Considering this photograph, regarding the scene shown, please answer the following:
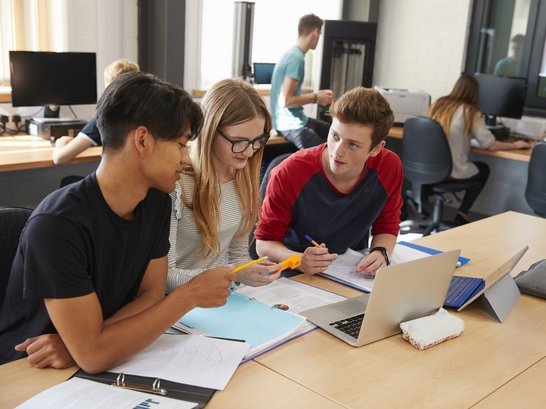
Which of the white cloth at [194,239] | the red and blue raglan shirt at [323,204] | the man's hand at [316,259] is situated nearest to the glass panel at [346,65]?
the red and blue raglan shirt at [323,204]

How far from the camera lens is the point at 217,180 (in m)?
1.78

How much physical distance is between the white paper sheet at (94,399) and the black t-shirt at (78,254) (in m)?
0.17

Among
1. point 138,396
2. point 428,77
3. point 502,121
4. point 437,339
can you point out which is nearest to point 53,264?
point 138,396

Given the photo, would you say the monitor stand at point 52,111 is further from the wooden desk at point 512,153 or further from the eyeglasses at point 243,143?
the wooden desk at point 512,153

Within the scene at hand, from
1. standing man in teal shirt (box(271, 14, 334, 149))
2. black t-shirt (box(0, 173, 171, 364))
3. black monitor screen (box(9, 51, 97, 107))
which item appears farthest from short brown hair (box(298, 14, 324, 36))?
black t-shirt (box(0, 173, 171, 364))

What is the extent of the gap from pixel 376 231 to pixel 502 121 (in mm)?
3142

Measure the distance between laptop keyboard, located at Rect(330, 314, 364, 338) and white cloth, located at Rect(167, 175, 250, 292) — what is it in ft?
1.31

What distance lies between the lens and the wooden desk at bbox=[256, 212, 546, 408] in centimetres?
123

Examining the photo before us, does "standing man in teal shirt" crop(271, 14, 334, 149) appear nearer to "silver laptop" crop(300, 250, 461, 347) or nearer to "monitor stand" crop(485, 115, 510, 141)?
"monitor stand" crop(485, 115, 510, 141)

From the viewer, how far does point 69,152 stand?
10.6ft

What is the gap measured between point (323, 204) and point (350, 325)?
608 millimetres

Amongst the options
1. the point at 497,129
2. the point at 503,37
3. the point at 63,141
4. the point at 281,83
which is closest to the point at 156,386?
the point at 63,141

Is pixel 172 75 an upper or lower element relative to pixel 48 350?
upper

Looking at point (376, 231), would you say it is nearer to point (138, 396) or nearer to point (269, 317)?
point (269, 317)
